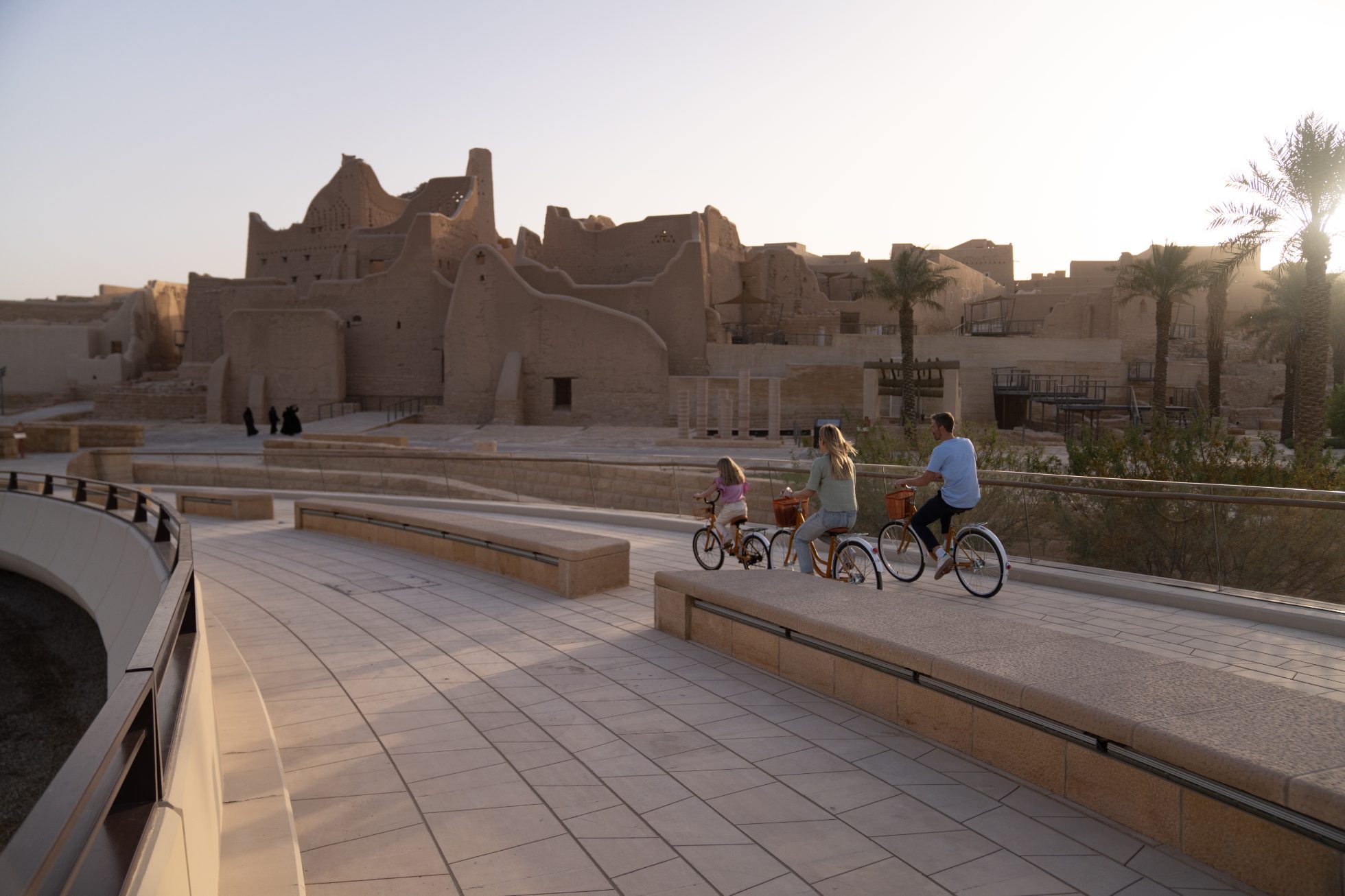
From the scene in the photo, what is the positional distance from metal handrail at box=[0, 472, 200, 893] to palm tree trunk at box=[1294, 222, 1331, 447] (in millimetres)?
21971

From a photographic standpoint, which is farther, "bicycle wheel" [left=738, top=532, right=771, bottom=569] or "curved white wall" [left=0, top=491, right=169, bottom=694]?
"curved white wall" [left=0, top=491, right=169, bottom=694]

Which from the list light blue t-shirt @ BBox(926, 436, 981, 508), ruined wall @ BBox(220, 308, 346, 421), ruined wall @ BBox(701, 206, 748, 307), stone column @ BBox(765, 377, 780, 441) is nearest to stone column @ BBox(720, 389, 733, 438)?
stone column @ BBox(765, 377, 780, 441)

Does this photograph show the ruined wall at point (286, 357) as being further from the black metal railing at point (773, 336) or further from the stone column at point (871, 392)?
the stone column at point (871, 392)

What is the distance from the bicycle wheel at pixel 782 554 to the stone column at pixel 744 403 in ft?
70.6

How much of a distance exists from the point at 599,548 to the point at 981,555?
330 centimetres

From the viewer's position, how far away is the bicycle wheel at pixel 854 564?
7.59 meters

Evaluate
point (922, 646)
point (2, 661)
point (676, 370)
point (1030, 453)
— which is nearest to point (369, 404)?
point (676, 370)

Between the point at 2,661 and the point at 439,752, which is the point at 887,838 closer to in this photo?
the point at 439,752

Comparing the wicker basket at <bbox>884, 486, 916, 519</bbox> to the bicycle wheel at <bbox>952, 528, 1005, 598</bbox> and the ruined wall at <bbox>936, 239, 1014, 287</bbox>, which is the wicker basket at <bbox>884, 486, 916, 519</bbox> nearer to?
the bicycle wheel at <bbox>952, 528, 1005, 598</bbox>

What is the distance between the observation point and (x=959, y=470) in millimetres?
→ 7496

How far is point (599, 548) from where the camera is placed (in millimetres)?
8414

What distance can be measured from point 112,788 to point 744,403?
29.6 metres

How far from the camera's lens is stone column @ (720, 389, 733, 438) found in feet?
101

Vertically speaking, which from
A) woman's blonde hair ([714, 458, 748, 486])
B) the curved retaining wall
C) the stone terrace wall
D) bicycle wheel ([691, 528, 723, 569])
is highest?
the stone terrace wall
